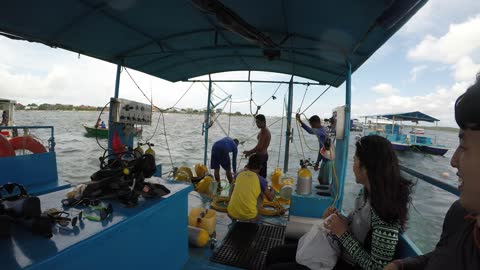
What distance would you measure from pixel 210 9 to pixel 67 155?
21.9 meters

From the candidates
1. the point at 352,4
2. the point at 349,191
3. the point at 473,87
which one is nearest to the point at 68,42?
the point at 352,4

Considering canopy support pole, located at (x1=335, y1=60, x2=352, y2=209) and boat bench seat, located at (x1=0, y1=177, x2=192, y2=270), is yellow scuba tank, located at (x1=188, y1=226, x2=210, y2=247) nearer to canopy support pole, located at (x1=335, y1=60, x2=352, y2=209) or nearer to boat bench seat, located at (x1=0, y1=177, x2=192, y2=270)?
boat bench seat, located at (x1=0, y1=177, x2=192, y2=270)

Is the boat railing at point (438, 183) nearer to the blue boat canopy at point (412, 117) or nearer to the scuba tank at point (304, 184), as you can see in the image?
Answer: the scuba tank at point (304, 184)

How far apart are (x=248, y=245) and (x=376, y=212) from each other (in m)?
2.54

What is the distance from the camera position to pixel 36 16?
383cm

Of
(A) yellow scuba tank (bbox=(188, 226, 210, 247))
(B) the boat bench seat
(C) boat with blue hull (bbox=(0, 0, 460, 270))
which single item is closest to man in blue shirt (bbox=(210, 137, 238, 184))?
(C) boat with blue hull (bbox=(0, 0, 460, 270))

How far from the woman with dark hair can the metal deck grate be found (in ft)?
5.81

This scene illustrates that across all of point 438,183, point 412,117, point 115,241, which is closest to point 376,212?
point 438,183

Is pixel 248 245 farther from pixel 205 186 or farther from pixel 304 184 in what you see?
pixel 205 186

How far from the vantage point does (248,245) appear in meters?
3.88

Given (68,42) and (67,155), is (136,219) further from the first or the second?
(67,155)

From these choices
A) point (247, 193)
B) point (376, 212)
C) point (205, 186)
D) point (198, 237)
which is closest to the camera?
point (376, 212)

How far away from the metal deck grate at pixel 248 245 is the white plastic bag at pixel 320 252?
1.53 m

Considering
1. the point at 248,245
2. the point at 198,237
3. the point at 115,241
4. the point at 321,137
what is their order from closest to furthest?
the point at 115,241 < the point at 198,237 < the point at 248,245 < the point at 321,137
